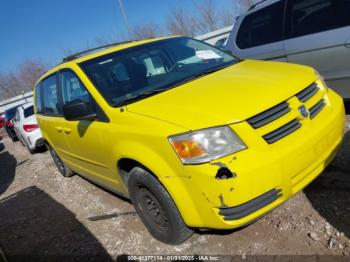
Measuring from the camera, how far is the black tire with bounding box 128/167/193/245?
2.87 metres

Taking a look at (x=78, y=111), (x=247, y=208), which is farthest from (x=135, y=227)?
(x=247, y=208)

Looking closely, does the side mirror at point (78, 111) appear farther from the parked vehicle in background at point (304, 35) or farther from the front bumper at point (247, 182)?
the parked vehicle in background at point (304, 35)

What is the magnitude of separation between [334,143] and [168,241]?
1.72 m

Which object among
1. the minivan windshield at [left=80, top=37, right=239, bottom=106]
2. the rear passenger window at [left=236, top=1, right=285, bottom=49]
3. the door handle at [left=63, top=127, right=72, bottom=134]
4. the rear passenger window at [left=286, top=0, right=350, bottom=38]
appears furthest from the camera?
the rear passenger window at [left=236, top=1, right=285, bottom=49]

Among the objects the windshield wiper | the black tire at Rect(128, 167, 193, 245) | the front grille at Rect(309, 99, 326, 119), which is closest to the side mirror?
the windshield wiper

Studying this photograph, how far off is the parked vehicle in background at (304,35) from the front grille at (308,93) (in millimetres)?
1690

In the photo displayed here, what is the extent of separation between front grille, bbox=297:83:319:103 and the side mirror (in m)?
1.92

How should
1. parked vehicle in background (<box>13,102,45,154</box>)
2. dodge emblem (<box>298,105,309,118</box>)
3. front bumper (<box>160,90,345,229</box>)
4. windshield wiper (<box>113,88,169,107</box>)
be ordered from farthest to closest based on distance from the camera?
parked vehicle in background (<box>13,102,45,154</box>)
windshield wiper (<box>113,88,169,107</box>)
dodge emblem (<box>298,105,309,118</box>)
front bumper (<box>160,90,345,229</box>)

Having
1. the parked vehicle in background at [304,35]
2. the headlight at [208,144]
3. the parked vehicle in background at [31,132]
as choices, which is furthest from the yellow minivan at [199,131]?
the parked vehicle in background at [31,132]

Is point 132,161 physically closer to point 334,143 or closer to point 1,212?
point 334,143

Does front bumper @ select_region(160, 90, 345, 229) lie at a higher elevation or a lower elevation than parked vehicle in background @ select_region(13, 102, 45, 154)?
higher

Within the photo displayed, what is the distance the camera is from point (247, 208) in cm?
255

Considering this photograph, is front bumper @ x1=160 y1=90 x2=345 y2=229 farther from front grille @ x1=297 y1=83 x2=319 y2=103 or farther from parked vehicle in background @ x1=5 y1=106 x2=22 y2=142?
parked vehicle in background @ x1=5 y1=106 x2=22 y2=142

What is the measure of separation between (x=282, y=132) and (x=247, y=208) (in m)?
0.64
